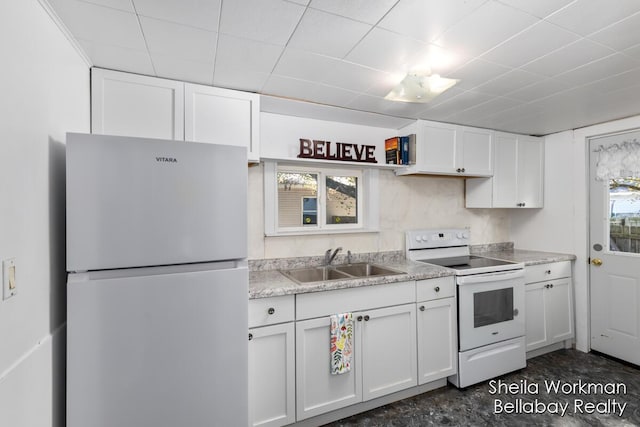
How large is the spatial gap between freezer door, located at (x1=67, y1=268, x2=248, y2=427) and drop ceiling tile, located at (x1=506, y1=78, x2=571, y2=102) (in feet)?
6.79

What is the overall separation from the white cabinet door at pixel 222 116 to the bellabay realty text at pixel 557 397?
241cm

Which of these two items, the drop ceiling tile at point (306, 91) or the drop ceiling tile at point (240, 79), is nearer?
the drop ceiling tile at point (240, 79)

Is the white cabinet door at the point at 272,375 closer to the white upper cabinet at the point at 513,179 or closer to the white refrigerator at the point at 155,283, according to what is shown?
the white refrigerator at the point at 155,283

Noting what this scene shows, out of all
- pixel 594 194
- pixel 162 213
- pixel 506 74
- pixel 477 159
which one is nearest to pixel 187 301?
pixel 162 213

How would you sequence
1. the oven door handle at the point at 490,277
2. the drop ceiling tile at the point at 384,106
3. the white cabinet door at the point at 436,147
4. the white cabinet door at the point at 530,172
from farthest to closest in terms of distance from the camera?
1. the white cabinet door at the point at 530,172
2. the white cabinet door at the point at 436,147
3. the oven door handle at the point at 490,277
4. the drop ceiling tile at the point at 384,106

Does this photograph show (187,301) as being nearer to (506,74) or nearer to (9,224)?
(9,224)

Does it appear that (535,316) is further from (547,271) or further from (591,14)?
(591,14)

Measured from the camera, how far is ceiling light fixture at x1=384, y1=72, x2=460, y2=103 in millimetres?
1697

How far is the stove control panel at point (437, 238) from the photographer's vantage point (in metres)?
2.76

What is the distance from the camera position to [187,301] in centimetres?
131

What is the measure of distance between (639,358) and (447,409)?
1869 mm

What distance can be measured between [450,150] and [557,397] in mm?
2020

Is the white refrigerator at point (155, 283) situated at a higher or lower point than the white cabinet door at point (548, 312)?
higher

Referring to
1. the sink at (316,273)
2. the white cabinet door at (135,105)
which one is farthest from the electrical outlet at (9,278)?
the sink at (316,273)
